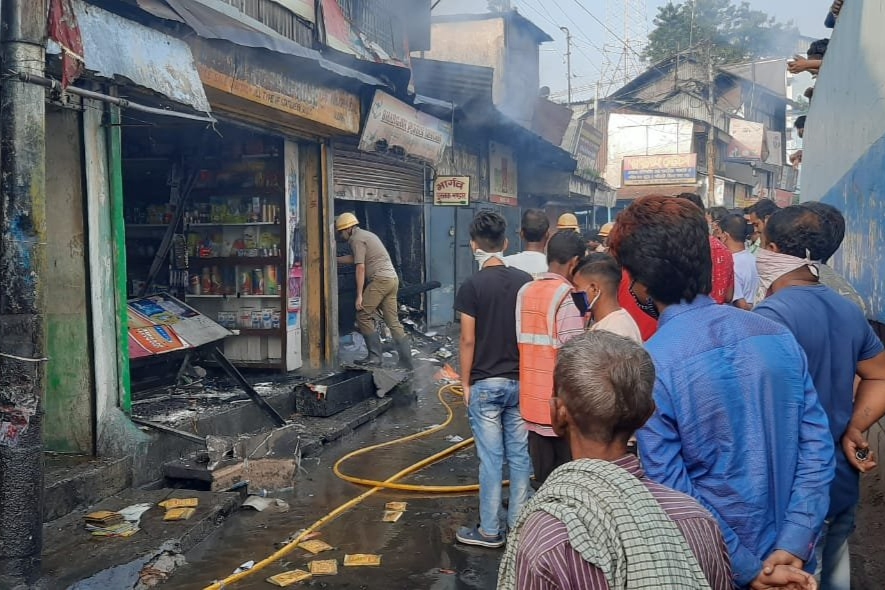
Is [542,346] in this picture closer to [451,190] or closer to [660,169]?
[451,190]

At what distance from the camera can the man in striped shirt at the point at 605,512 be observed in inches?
56.2

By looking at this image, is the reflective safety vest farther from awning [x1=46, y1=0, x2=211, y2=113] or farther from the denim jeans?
awning [x1=46, y1=0, x2=211, y2=113]

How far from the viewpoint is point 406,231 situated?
45.9ft

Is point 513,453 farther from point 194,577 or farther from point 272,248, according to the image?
point 272,248

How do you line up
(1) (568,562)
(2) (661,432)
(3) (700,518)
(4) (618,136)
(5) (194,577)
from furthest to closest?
(4) (618,136) → (5) (194,577) → (2) (661,432) → (3) (700,518) → (1) (568,562)

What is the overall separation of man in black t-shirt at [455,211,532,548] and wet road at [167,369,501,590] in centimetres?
37

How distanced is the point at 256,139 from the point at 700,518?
27.6 ft

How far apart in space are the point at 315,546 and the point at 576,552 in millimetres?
3723

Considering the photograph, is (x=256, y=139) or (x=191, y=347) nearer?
(x=191, y=347)

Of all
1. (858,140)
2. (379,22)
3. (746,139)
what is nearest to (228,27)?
(858,140)

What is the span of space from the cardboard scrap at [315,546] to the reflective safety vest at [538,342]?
5.27 feet

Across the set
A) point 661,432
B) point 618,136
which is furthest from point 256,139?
point 618,136

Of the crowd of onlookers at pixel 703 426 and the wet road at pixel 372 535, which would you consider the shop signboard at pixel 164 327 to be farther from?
the crowd of onlookers at pixel 703 426

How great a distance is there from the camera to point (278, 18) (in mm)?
8938
